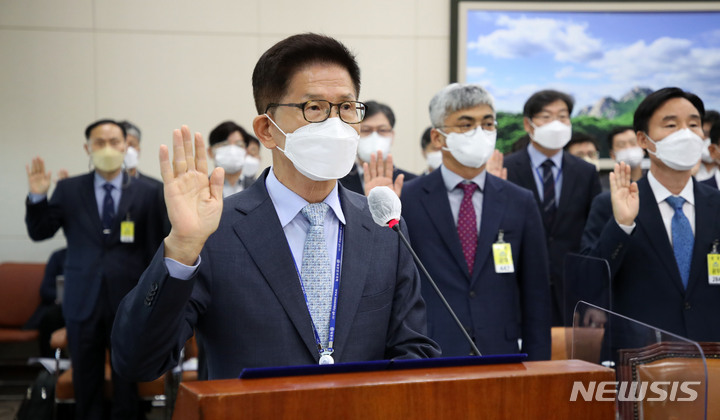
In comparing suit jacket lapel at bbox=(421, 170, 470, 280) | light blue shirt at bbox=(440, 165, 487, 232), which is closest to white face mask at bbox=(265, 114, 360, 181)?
suit jacket lapel at bbox=(421, 170, 470, 280)

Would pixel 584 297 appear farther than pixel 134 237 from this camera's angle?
No

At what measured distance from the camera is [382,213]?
1653 mm

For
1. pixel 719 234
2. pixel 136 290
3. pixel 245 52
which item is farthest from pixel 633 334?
pixel 245 52

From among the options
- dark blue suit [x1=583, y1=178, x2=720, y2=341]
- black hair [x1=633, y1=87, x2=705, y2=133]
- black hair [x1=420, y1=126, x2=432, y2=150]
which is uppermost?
black hair [x1=420, y1=126, x2=432, y2=150]

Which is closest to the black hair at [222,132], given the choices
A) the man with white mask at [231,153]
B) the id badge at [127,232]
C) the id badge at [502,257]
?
the man with white mask at [231,153]

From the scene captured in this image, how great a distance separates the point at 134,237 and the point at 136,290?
3.33 meters

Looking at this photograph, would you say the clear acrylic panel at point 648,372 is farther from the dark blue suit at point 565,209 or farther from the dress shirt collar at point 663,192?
the dark blue suit at point 565,209

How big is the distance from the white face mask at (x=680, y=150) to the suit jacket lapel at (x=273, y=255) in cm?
199

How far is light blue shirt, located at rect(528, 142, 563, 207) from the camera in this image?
4359 millimetres

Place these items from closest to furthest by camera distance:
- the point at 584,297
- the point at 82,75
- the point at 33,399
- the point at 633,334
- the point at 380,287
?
the point at 633,334, the point at 380,287, the point at 584,297, the point at 33,399, the point at 82,75

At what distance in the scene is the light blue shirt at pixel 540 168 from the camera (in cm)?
436

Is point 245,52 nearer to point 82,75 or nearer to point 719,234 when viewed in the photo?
point 82,75

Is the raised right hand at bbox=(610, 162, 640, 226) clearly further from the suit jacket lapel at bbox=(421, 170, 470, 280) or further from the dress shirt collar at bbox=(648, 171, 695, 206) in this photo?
the suit jacket lapel at bbox=(421, 170, 470, 280)

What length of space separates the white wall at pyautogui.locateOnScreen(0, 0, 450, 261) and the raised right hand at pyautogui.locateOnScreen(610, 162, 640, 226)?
413cm
